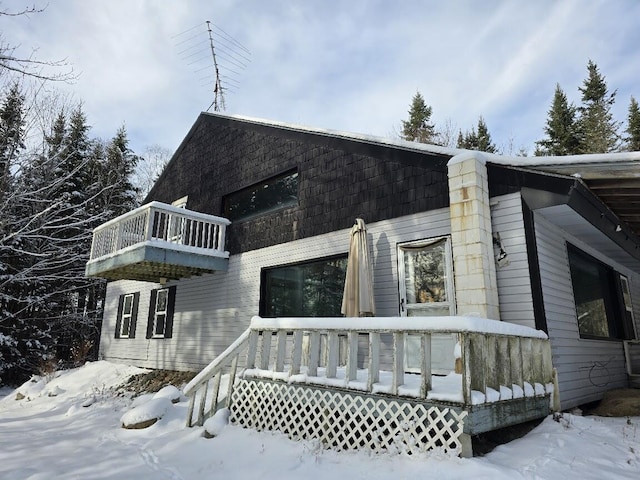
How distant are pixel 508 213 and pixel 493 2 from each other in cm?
484

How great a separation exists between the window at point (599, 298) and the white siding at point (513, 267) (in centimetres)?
206

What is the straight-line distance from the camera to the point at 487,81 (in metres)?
14.4

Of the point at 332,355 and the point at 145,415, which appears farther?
the point at 145,415

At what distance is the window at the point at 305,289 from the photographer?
8.02 meters

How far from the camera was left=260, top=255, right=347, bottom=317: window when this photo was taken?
8016 millimetres

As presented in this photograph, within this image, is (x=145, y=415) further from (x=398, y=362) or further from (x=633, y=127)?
(x=633, y=127)

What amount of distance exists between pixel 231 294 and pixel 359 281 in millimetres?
4517

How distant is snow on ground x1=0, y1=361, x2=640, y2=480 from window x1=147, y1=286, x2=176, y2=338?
218 inches

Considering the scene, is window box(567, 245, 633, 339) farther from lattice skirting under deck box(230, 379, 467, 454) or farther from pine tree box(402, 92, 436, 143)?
pine tree box(402, 92, 436, 143)

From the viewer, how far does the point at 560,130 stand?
26641 millimetres

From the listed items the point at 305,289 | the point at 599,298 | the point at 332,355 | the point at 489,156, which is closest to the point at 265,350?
the point at 332,355

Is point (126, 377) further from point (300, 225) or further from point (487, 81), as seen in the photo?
point (487, 81)

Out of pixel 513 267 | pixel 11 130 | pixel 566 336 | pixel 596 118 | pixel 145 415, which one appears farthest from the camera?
pixel 596 118

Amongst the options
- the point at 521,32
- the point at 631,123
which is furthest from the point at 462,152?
the point at 631,123
